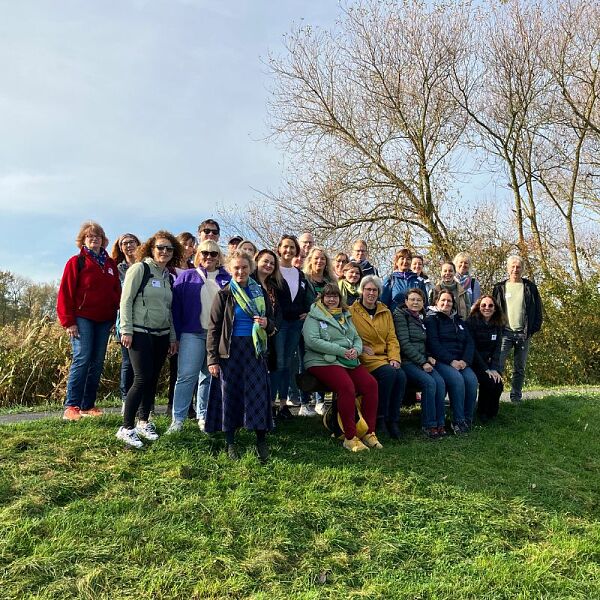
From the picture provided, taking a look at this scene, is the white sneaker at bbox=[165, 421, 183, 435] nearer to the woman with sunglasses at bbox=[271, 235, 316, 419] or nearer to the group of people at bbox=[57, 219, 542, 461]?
the group of people at bbox=[57, 219, 542, 461]

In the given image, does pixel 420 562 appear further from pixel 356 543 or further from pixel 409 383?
pixel 409 383

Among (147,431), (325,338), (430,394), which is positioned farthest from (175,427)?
(430,394)

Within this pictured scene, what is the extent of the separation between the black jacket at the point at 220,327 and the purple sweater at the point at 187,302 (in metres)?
0.36

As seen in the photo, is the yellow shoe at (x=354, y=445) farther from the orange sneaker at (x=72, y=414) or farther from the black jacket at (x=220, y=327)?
Answer: the orange sneaker at (x=72, y=414)

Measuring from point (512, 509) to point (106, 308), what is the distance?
4619mm

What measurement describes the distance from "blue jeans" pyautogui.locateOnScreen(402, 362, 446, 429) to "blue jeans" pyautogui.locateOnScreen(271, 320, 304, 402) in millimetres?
1446

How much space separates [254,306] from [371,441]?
1.98m

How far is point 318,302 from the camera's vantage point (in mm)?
6152

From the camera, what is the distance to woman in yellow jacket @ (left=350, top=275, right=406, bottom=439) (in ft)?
20.4

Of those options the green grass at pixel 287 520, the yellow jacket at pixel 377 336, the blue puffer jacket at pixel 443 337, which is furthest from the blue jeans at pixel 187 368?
the blue puffer jacket at pixel 443 337

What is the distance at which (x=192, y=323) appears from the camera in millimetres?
5570

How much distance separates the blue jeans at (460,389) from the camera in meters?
6.55

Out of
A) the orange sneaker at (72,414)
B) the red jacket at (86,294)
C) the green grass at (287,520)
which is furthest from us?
the orange sneaker at (72,414)

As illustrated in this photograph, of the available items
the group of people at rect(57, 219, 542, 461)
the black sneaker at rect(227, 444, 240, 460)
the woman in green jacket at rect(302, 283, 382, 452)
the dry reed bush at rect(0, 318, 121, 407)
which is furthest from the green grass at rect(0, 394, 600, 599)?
the dry reed bush at rect(0, 318, 121, 407)
